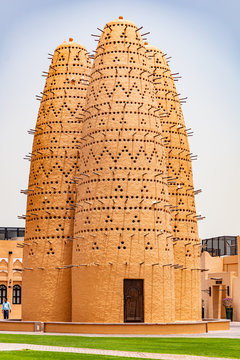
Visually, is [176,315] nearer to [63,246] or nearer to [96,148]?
[63,246]

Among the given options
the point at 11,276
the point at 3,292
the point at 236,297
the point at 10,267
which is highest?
the point at 10,267

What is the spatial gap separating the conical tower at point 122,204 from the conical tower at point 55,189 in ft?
7.71

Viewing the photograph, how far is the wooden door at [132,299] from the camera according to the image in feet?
107

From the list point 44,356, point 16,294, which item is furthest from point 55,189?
point 44,356

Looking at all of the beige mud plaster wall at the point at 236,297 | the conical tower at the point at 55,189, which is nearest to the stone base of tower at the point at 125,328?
the conical tower at the point at 55,189

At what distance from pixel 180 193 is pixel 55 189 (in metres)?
8.00

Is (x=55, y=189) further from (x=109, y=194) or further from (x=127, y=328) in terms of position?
(x=127, y=328)

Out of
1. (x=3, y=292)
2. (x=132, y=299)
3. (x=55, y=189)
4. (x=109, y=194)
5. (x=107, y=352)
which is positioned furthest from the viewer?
(x=3, y=292)

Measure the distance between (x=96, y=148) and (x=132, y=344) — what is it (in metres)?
14.1

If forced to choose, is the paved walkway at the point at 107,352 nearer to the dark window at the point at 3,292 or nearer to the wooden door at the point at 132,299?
the wooden door at the point at 132,299

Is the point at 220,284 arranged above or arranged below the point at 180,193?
below

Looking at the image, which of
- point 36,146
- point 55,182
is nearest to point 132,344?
point 55,182

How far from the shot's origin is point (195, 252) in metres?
40.0

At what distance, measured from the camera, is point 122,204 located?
109ft
